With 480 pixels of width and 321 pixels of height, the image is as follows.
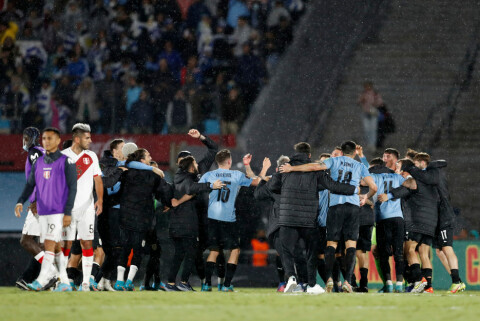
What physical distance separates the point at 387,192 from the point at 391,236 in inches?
25.7

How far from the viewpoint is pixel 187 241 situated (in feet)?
44.1

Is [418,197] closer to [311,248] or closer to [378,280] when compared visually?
[311,248]

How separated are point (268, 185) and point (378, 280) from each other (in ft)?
17.5

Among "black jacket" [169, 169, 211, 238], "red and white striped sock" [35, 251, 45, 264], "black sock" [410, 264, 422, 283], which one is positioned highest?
"black jacket" [169, 169, 211, 238]

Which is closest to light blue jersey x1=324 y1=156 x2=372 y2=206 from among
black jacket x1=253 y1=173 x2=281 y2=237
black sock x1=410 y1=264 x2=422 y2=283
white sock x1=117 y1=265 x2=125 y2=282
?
black jacket x1=253 y1=173 x2=281 y2=237

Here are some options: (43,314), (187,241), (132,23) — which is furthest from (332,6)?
(43,314)

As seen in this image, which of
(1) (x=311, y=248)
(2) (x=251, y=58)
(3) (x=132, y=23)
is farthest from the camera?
(3) (x=132, y=23)

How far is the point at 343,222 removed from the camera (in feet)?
42.6

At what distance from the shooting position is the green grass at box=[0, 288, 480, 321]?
26.8 feet

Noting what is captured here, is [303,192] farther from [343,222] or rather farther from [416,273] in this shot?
[416,273]

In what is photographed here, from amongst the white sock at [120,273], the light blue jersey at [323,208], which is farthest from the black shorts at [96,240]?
the light blue jersey at [323,208]

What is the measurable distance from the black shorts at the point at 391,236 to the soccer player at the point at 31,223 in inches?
195

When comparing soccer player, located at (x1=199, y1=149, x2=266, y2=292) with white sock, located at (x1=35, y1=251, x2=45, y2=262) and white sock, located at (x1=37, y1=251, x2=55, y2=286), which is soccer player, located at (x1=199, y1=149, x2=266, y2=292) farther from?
white sock, located at (x1=37, y1=251, x2=55, y2=286)

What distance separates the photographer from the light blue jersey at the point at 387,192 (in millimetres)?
13930
